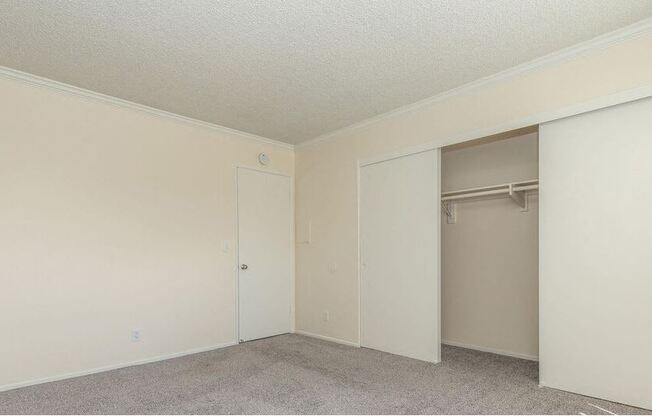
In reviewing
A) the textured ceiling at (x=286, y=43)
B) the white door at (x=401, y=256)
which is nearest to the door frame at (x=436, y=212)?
the white door at (x=401, y=256)

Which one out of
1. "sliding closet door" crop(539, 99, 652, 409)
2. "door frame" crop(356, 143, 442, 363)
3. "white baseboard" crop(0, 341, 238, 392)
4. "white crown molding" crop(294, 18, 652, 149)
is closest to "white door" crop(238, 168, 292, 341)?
"white baseboard" crop(0, 341, 238, 392)

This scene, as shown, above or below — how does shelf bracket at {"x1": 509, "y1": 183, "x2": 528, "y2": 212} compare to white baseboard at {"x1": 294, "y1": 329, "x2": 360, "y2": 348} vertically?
above

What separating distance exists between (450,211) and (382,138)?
3.88 ft

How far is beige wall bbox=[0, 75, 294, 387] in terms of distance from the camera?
3145 mm

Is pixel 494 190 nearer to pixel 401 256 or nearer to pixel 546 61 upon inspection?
pixel 401 256

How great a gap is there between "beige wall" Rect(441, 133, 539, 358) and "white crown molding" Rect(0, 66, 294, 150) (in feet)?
8.19

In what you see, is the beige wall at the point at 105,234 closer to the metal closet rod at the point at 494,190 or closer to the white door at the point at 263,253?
the white door at the point at 263,253

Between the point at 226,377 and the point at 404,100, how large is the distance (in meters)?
3.00

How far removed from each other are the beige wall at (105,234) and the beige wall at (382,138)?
3.31 ft

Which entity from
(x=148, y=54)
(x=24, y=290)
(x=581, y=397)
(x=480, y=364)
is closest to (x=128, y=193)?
(x=24, y=290)

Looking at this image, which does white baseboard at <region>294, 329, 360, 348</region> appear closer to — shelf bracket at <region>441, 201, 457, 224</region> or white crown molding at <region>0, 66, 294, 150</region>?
shelf bracket at <region>441, 201, 457, 224</region>

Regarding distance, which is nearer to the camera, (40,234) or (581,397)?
(581,397)

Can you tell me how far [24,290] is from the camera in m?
3.13

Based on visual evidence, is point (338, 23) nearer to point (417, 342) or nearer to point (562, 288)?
point (562, 288)
